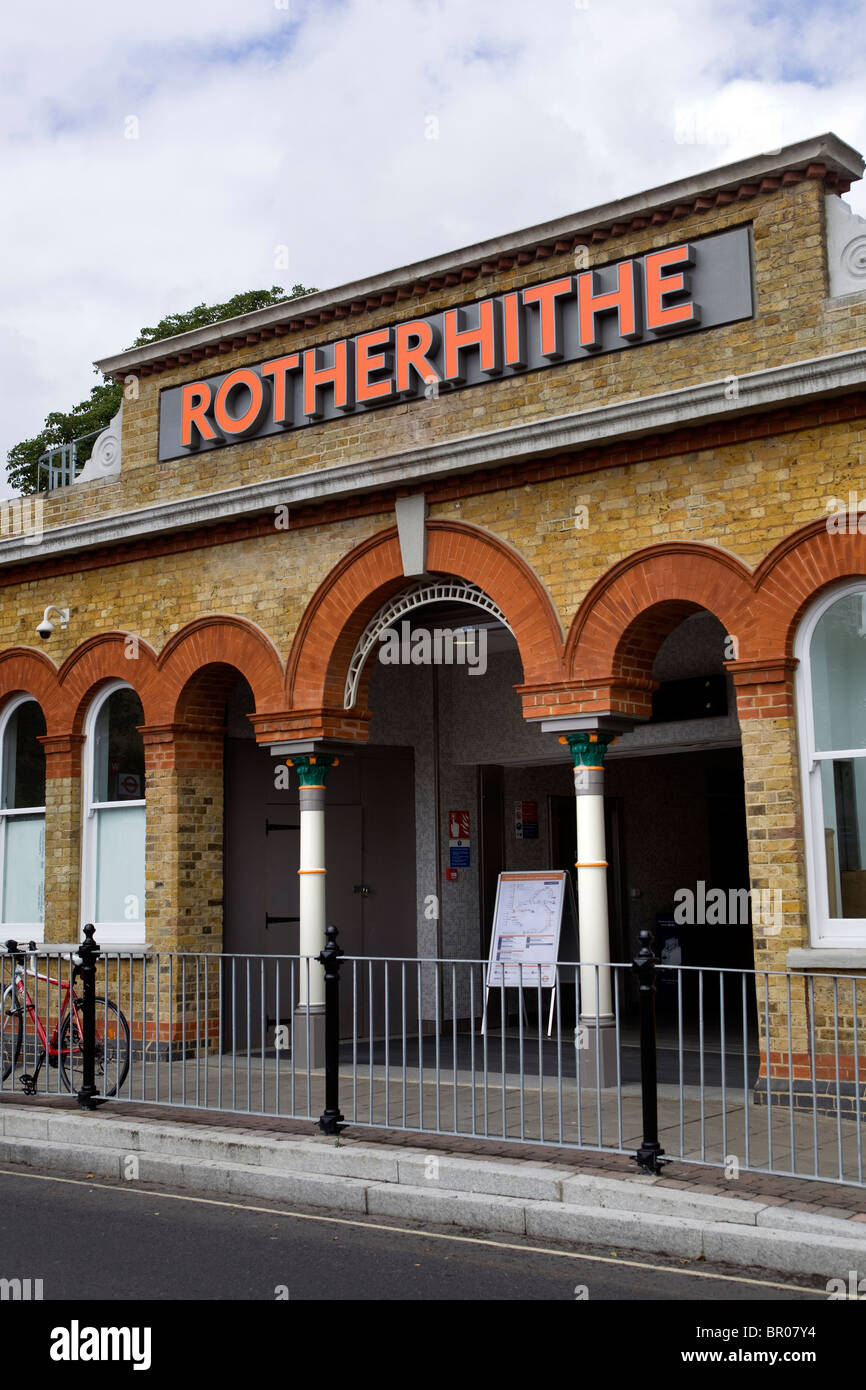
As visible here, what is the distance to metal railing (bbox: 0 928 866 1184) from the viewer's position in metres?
7.63

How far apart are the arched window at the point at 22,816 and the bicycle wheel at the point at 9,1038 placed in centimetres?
327

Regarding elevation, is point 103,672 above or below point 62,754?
above

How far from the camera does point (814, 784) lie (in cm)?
963

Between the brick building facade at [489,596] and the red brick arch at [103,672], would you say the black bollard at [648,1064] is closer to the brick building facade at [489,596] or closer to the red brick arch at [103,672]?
the brick building facade at [489,596]

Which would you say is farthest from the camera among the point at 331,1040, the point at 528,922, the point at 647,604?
the point at 528,922

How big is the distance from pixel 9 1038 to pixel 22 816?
4070mm

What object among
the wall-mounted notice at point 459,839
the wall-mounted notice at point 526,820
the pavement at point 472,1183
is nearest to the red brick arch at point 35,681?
the wall-mounted notice at point 459,839

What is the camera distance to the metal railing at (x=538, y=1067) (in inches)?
300

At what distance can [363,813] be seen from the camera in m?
15.0

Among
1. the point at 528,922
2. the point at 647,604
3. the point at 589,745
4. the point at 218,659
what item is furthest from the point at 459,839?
the point at 647,604

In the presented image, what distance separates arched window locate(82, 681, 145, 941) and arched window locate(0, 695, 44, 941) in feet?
2.88

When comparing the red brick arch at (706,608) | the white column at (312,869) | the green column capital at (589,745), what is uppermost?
the red brick arch at (706,608)

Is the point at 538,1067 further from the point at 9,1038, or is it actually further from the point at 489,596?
the point at 9,1038

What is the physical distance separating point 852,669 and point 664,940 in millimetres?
7279
